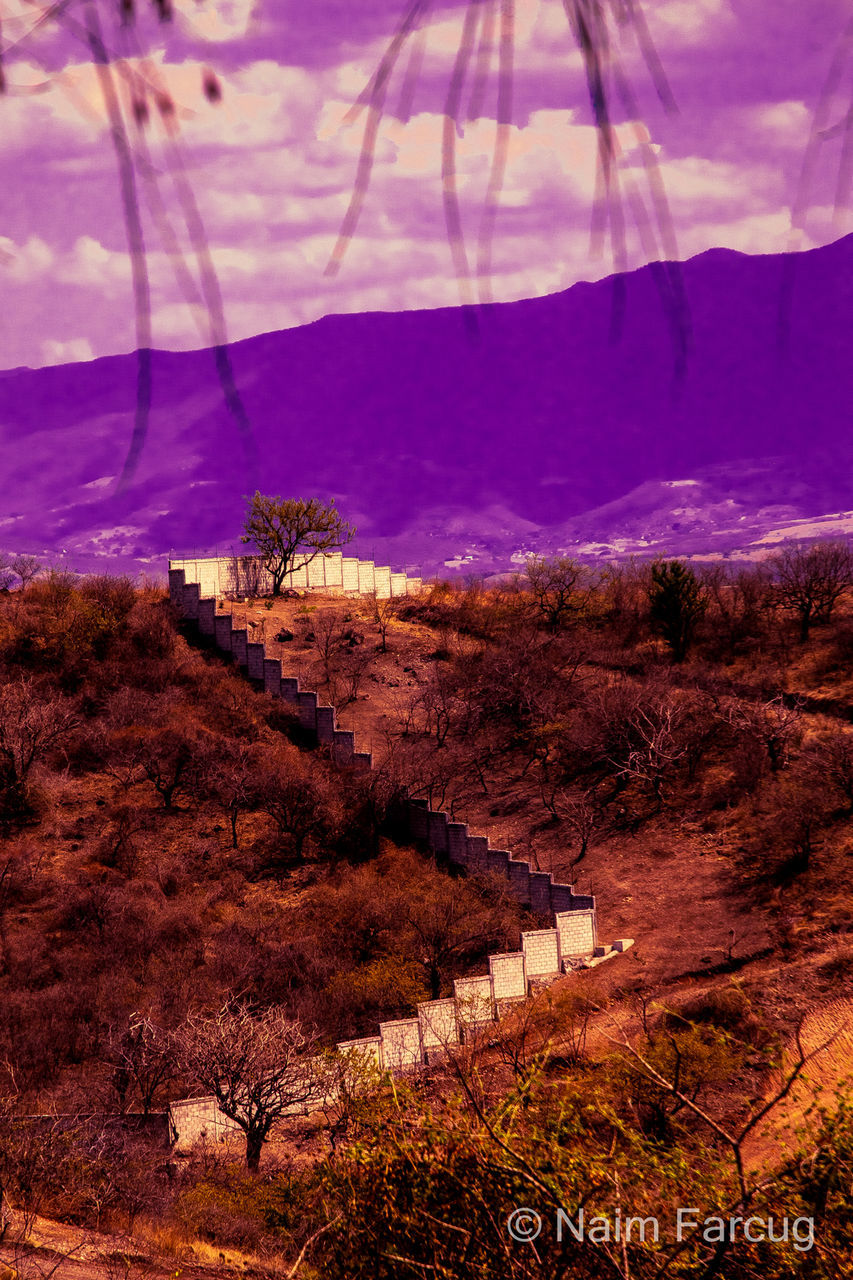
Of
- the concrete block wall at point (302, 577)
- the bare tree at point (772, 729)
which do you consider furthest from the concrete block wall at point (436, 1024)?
the concrete block wall at point (302, 577)

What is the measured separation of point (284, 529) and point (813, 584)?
2635 centimetres

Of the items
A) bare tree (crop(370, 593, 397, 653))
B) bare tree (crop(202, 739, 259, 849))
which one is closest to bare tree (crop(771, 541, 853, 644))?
bare tree (crop(370, 593, 397, 653))

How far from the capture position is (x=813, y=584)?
5412cm

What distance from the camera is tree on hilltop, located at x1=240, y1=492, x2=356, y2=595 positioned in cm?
5856

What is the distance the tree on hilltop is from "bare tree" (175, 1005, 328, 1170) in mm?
37166

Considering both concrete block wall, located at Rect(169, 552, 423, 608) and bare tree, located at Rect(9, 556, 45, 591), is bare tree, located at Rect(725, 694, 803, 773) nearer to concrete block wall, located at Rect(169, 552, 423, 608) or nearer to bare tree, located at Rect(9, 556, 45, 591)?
concrete block wall, located at Rect(169, 552, 423, 608)

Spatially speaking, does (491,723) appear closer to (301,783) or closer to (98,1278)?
(301,783)

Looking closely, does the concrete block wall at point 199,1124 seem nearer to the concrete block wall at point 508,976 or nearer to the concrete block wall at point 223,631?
the concrete block wall at point 508,976

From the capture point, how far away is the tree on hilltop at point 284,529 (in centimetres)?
5856

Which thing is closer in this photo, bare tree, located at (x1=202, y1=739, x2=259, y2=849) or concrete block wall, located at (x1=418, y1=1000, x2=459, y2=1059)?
concrete block wall, located at (x1=418, y1=1000, x2=459, y2=1059)

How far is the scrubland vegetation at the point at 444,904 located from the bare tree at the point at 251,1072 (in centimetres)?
54

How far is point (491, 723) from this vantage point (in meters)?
44.9

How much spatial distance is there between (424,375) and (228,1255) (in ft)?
42.5

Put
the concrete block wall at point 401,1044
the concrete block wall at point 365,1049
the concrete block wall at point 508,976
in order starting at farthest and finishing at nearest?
1. the concrete block wall at point 508,976
2. the concrete block wall at point 401,1044
3. the concrete block wall at point 365,1049
